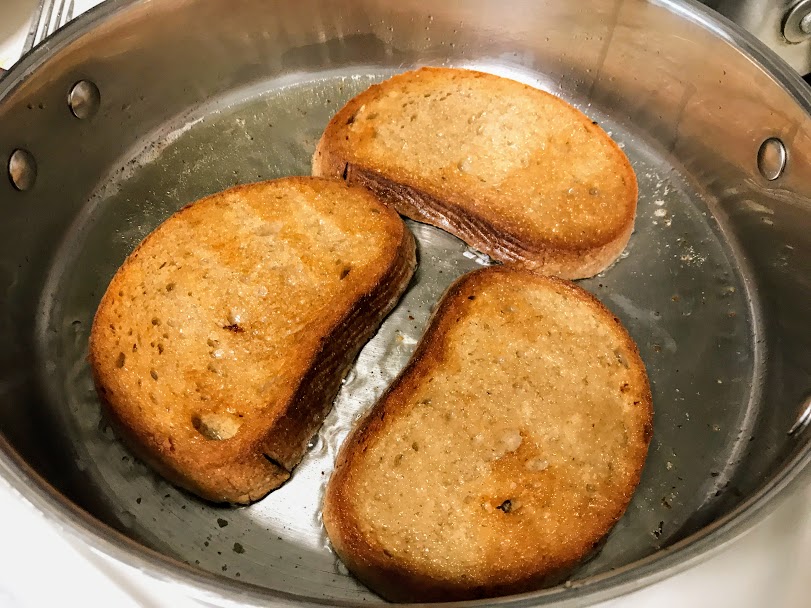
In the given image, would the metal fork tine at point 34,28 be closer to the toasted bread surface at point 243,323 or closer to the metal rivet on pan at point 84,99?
the metal rivet on pan at point 84,99

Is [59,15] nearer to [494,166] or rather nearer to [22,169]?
[22,169]

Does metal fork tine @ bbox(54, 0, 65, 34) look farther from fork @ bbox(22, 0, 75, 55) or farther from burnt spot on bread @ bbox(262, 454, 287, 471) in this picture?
burnt spot on bread @ bbox(262, 454, 287, 471)

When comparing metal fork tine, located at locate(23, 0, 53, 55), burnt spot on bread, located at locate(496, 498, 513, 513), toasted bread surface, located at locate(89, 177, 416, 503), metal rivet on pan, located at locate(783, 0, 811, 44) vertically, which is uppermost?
metal fork tine, located at locate(23, 0, 53, 55)

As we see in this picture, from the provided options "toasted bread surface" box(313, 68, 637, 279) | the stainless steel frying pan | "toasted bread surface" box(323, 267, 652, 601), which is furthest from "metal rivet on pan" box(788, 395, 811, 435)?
"toasted bread surface" box(313, 68, 637, 279)

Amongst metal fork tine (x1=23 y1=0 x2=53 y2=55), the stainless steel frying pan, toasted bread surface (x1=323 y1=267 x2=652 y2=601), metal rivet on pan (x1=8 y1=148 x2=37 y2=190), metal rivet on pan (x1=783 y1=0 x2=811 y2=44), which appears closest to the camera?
toasted bread surface (x1=323 y1=267 x2=652 y2=601)

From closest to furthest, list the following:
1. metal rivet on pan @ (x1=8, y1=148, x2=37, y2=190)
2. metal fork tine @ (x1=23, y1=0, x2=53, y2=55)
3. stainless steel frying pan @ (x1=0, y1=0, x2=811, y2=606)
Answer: stainless steel frying pan @ (x1=0, y1=0, x2=811, y2=606)
metal rivet on pan @ (x1=8, y1=148, x2=37, y2=190)
metal fork tine @ (x1=23, y1=0, x2=53, y2=55)

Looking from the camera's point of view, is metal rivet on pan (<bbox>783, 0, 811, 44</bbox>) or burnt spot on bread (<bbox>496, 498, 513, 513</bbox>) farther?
metal rivet on pan (<bbox>783, 0, 811, 44</bbox>)

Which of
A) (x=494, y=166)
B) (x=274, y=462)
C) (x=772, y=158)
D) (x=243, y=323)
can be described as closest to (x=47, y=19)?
(x=243, y=323)
